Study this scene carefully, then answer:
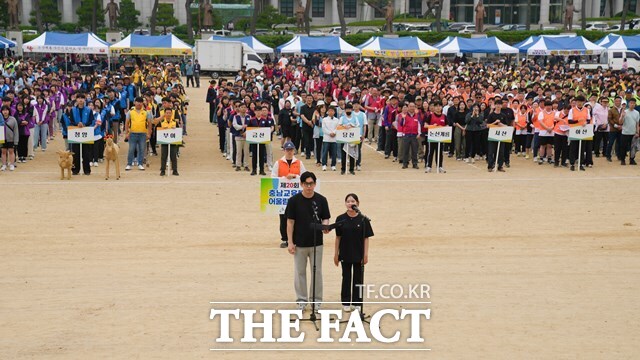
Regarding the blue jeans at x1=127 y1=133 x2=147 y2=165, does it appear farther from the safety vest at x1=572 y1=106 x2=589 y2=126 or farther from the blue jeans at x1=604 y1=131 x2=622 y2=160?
the blue jeans at x1=604 y1=131 x2=622 y2=160

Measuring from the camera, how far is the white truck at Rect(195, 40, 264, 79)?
5506cm

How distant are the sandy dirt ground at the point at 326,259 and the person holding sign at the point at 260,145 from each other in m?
0.37

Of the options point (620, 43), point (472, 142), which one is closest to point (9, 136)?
point (472, 142)

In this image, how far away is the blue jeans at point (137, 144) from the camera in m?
23.3

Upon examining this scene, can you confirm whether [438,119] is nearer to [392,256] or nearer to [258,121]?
[258,121]

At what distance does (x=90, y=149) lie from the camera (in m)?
23.5

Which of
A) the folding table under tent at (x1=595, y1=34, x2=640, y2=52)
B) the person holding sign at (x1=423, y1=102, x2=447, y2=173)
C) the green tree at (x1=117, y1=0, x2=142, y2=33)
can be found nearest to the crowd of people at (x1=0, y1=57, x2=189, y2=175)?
the person holding sign at (x1=423, y1=102, x2=447, y2=173)

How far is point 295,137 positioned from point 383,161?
2434 mm

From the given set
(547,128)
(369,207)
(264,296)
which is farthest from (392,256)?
(547,128)

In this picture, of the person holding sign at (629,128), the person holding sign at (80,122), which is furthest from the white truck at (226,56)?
the person holding sign at (80,122)

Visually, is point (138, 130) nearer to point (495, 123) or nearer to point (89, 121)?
point (89, 121)

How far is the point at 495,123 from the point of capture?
942 inches

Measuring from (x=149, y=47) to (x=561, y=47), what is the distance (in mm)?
20446

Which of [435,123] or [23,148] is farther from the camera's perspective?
[23,148]
